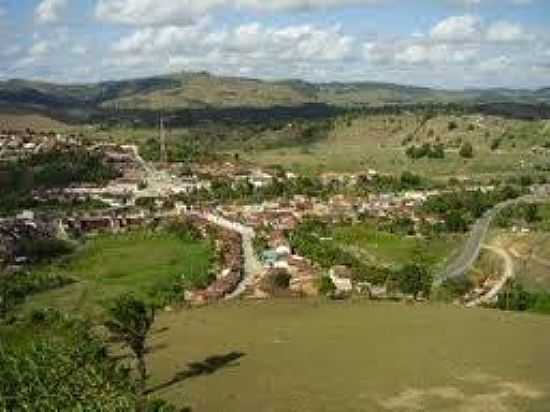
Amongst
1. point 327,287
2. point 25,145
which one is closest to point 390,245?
point 327,287

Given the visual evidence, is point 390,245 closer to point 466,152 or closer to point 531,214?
point 531,214

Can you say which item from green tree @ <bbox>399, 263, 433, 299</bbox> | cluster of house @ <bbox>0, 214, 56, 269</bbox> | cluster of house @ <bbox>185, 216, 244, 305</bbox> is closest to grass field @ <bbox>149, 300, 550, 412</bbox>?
cluster of house @ <bbox>185, 216, 244, 305</bbox>

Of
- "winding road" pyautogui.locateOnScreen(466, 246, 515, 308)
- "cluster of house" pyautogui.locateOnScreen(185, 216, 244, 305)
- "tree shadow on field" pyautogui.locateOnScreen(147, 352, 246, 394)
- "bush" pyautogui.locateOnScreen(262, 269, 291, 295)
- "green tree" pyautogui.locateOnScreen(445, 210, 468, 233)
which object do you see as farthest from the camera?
"green tree" pyautogui.locateOnScreen(445, 210, 468, 233)

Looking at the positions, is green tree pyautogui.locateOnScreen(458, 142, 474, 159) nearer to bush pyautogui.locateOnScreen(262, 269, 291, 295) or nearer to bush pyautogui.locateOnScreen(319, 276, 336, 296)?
bush pyautogui.locateOnScreen(262, 269, 291, 295)

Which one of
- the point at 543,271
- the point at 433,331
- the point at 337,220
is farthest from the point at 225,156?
the point at 433,331

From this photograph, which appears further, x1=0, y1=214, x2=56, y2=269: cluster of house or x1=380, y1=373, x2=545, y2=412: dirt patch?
x1=0, y1=214, x2=56, y2=269: cluster of house
